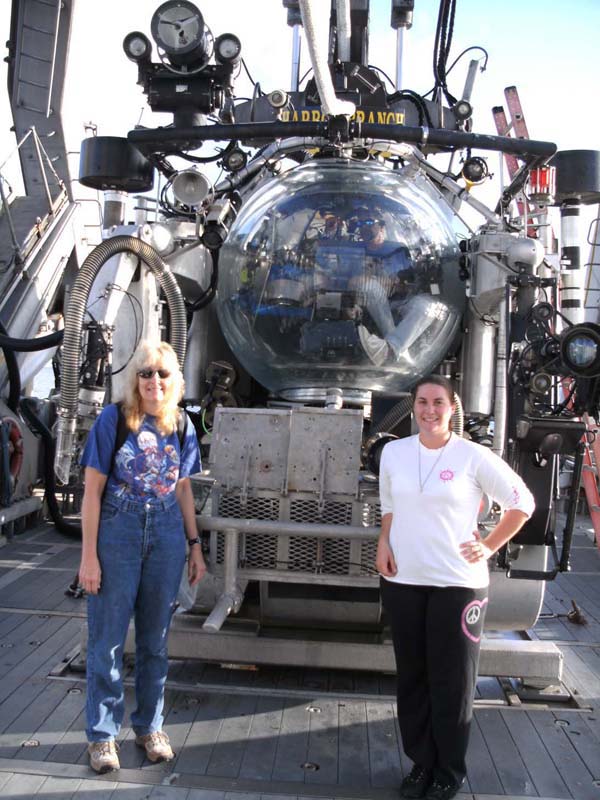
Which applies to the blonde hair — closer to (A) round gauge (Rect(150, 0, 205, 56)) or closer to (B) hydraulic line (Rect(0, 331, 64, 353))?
(B) hydraulic line (Rect(0, 331, 64, 353))

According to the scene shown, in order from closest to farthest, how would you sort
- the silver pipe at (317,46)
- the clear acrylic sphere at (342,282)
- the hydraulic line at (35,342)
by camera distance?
the silver pipe at (317,46)
the clear acrylic sphere at (342,282)
the hydraulic line at (35,342)

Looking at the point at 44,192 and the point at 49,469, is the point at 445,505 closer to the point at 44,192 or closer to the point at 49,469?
the point at 49,469

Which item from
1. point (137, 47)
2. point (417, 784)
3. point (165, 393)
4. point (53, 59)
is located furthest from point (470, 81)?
point (417, 784)

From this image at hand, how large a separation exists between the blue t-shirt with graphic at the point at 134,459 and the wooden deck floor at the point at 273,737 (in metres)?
1.14

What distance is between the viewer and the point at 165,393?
360cm

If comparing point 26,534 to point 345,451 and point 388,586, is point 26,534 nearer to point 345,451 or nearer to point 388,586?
point 345,451

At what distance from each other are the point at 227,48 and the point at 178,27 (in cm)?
47

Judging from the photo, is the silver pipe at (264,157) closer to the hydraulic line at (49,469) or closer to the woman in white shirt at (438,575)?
the woman in white shirt at (438,575)

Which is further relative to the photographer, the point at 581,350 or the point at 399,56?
the point at 399,56

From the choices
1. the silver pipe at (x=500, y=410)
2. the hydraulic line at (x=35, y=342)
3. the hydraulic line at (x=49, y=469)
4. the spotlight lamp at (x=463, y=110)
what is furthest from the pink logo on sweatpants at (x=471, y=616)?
the hydraulic line at (x=49, y=469)

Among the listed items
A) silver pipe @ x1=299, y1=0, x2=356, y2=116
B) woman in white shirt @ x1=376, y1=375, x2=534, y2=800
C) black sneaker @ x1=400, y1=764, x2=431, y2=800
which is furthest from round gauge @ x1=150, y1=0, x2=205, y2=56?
black sneaker @ x1=400, y1=764, x2=431, y2=800

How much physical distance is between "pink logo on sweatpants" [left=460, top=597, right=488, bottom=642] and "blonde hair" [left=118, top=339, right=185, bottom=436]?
1374mm

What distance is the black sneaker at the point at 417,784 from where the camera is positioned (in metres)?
3.43

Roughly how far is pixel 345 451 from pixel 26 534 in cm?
533
